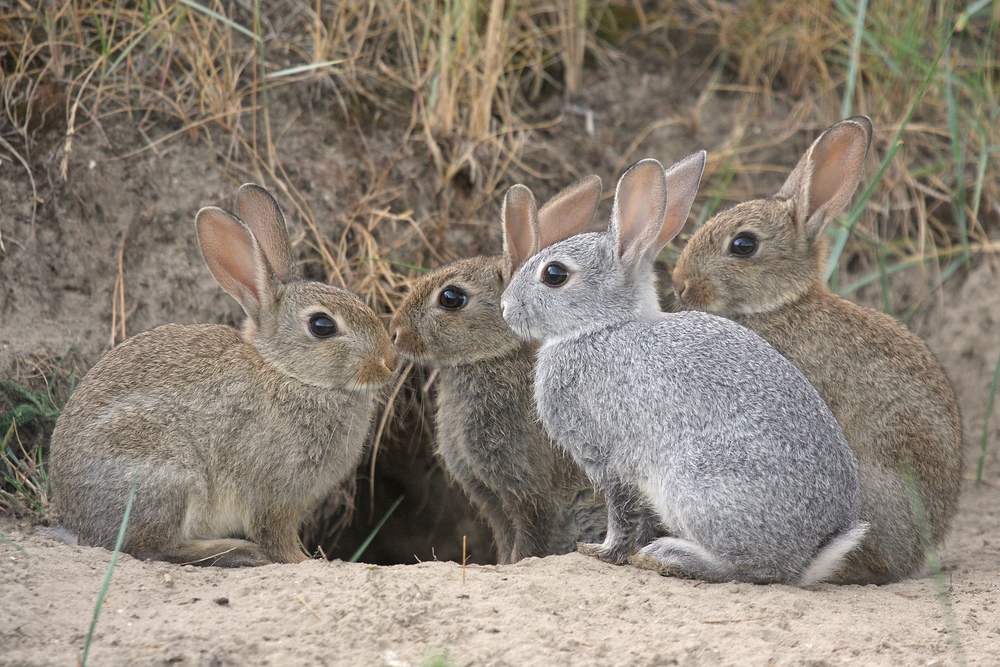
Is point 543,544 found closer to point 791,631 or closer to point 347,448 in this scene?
point 347,448

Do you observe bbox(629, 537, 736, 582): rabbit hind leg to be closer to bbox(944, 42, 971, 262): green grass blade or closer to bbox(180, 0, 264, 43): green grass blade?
bbox(944, 42, 971, 262): green grass blade

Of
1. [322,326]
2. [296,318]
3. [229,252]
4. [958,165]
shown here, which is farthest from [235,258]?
[958,165]

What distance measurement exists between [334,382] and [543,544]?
3.99 feet

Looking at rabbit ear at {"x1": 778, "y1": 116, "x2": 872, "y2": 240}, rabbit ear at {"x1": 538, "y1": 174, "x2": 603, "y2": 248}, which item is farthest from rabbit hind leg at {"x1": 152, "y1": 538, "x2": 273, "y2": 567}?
rabbit ear at {"x1": 778, "y1": 116, "x2": 872, "y2": 240}

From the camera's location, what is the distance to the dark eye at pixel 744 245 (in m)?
5.22

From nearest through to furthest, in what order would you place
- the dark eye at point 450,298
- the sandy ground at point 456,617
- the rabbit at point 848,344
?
the sandy ground at point 456,617, the rabbit at point 848,344, the dark eye at point 450,298

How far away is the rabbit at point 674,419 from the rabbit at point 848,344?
498mm

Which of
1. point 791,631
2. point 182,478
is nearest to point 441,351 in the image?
point 182,478

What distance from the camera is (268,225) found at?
202 inches

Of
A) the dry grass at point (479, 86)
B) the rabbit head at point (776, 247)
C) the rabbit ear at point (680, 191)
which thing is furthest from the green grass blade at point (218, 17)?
the rabbit head at point (776, 247)

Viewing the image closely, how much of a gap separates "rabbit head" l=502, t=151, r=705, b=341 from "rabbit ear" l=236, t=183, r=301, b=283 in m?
1.23

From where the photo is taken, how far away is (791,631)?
12.1ft

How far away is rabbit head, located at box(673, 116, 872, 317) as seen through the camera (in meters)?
5.15

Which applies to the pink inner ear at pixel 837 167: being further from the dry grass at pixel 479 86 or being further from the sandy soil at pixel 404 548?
the sandy soil at pixel 404 548
